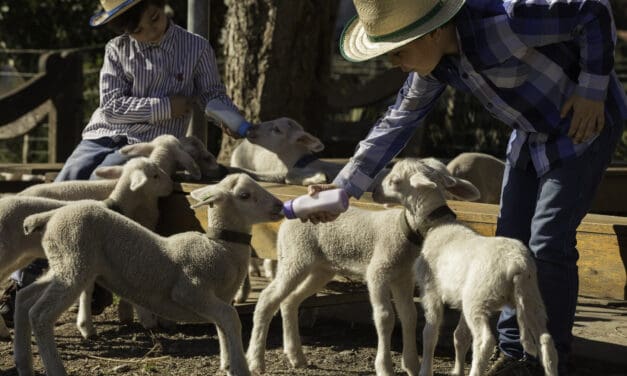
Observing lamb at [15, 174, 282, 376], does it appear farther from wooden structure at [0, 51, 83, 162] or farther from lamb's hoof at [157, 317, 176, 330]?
wooden structure at [0, 51, 83, 162]

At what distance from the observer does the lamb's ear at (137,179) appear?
6086mm

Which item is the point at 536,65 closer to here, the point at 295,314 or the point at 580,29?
the point at 580,29

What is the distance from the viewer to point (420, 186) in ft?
16.8

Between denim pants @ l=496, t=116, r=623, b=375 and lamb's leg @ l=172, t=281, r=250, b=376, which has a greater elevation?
denim pants @ l=496, t=116, r=623, b=375

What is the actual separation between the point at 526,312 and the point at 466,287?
0.89 feet

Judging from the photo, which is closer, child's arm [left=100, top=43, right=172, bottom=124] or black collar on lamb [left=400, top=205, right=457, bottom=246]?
black collar on lamb [left=400, top=205, right=457, bottom=246]

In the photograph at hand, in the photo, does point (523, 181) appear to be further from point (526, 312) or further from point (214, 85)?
point (214, 85)

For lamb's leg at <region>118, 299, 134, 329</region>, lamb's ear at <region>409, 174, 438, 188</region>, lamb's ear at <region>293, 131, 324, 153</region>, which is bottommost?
lamb's leg at <region>118, 299, 134, 329</region>

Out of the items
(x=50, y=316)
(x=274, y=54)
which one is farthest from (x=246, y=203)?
(x=274, y=54)

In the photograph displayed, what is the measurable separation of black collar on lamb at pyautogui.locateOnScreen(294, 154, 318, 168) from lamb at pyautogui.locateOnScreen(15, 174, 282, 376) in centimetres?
262

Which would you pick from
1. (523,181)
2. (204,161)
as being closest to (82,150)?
(204,161)

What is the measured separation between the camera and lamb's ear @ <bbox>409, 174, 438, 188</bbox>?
506cm

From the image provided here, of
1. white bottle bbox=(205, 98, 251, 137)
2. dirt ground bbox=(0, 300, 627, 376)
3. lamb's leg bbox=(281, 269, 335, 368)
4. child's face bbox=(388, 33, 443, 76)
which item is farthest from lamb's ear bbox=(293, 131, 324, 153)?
child's face bbox=(388, 33, 443, 76)

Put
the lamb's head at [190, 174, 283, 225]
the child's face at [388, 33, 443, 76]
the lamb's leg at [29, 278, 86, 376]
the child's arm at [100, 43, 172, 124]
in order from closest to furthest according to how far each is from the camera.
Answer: the child's face at [388, 33, 443, 76] → the lamb's leg at [29, 278, 86, 376] → the lamb's head at [190, 174, 283, 225] → the child's arm at [100, 43, 172, 124]
